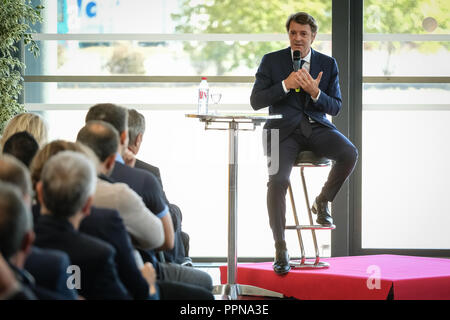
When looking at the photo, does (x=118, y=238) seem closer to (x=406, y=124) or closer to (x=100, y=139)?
(x=100, y=139)

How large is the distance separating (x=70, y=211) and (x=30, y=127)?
5.24 feet

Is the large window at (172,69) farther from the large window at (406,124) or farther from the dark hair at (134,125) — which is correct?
the dark hair at (134,125)

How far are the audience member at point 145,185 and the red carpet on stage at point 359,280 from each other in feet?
4.06

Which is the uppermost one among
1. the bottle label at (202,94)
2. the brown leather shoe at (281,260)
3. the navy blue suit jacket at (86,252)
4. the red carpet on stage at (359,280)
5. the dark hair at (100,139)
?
the bottle label at (202,94)

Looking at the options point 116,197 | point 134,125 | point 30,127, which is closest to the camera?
point 116,197

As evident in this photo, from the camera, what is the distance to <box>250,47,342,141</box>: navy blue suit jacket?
4.48 m

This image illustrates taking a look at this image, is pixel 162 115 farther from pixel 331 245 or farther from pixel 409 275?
pixel 409 275

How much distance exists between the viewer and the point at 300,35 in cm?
450

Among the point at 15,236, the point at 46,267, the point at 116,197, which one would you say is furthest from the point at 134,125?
the point at 15,236

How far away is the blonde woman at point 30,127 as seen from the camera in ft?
11.2

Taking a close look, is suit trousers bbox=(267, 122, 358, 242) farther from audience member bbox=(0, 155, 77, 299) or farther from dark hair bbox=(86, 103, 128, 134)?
audience member bbox=(0, 155, 77, 299)

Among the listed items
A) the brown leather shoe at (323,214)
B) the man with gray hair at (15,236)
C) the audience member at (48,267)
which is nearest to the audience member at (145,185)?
the audience member at (48,267)

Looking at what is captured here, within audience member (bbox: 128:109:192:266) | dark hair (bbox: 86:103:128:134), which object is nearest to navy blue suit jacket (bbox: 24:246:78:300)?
dark hair (bbox: 86:103:128:134)
